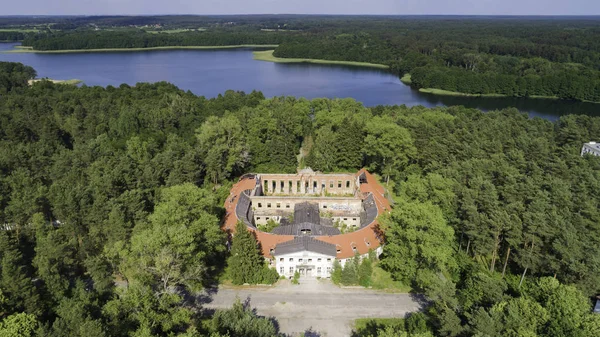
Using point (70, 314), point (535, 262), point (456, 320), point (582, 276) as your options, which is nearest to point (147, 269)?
point (70, 314)

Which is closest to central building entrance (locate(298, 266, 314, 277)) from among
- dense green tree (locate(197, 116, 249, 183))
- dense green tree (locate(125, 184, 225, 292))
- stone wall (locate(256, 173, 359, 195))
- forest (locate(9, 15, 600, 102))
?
dense green tree (locate(125, 184, 225, 292))

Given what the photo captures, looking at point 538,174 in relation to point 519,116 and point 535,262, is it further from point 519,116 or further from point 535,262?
point 519,116

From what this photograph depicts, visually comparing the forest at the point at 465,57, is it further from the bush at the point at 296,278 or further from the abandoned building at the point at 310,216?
the bush at the point at 296,278

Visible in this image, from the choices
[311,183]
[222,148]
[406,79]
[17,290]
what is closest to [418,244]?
[311,183]

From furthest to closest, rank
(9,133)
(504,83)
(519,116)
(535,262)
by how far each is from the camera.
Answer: (504,83), (519,116), (9,133), (535,262)

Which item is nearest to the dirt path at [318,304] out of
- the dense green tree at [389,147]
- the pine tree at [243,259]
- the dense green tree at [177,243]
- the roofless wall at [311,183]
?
the pine tree at [243,259]

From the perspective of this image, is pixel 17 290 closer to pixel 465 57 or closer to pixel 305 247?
pixel 305 247

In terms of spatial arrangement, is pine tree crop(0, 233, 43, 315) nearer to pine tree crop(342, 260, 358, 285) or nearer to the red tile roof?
the red tile roof
